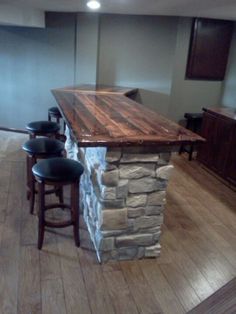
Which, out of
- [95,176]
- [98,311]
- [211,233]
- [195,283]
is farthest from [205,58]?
[98,311]

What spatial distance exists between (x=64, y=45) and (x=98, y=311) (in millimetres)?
4154

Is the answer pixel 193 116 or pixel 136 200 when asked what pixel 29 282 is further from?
pixel 193 116

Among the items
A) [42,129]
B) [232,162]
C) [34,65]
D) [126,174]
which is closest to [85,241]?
[126,174]

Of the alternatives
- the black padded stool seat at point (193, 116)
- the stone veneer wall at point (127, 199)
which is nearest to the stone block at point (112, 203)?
the stone veneer wall at point (127, 199)

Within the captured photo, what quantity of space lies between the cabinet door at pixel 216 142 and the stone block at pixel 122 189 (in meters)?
2.27

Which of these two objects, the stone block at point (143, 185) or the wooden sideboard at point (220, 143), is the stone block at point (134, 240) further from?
the wooden sideboard at point (220, 143)

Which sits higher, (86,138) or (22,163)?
(86,138)

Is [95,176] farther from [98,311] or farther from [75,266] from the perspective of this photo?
[98,311]

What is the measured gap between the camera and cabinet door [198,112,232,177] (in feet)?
13.2

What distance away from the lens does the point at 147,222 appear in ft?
7.68

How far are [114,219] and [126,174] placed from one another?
0.36 m

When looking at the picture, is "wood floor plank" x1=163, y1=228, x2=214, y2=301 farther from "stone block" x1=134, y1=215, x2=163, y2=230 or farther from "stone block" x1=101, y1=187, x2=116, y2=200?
"stone block" x1=101, y1=187, x2=116, y2=200

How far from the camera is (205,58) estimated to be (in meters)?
4.82

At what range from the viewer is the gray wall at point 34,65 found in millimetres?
4910
